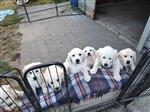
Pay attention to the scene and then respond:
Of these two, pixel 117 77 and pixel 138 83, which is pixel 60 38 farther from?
pixel 138 83

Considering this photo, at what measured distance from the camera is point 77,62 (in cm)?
268

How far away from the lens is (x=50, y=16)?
6.15 metres

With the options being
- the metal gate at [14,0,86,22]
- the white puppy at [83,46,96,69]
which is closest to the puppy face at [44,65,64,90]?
the white puppy at [83,46,96,69]

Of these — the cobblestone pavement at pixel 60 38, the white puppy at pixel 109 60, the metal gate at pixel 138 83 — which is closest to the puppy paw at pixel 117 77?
the white puppy at pixel 109 60

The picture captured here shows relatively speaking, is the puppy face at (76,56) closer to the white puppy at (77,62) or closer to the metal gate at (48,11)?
the white puppy at (77,62)

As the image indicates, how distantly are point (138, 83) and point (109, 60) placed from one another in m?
0.52

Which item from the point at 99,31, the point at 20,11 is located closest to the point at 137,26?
the point at 99,31

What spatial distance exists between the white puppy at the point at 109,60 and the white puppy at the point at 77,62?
0.49 ft

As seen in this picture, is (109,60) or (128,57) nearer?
(109,60)

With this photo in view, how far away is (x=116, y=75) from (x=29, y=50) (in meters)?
2.54

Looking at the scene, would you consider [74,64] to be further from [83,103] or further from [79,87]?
[83,103]

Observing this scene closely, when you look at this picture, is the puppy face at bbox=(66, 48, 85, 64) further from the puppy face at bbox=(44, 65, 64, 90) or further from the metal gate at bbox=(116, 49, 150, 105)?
the metal gate at bbox=(116, 49, 150, 105)

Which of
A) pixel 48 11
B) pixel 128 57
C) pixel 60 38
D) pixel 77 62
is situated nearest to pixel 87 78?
pixel 77 62

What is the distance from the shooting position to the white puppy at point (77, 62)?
104 inches
